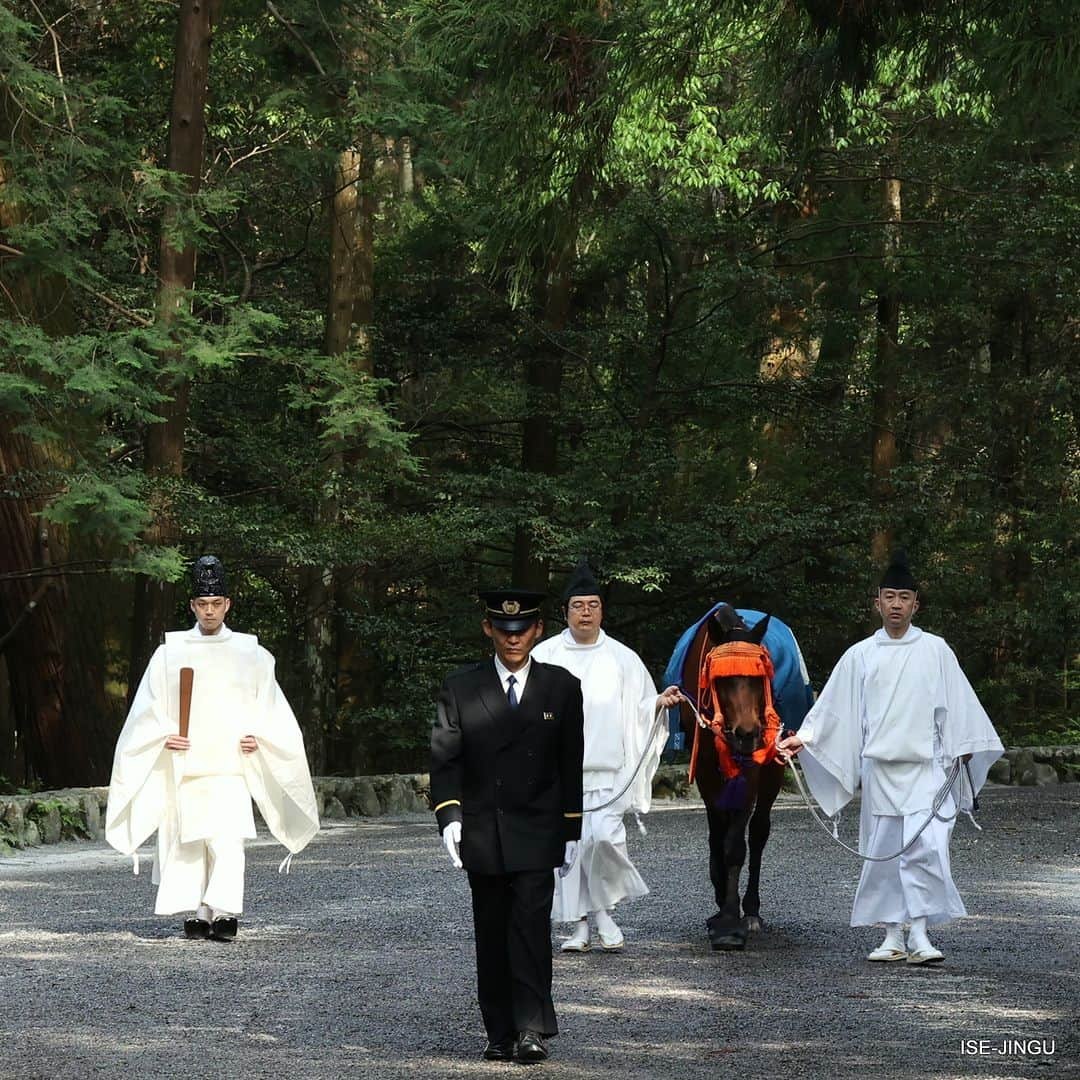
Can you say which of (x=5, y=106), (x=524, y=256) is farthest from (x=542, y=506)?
(x=524, y=256)

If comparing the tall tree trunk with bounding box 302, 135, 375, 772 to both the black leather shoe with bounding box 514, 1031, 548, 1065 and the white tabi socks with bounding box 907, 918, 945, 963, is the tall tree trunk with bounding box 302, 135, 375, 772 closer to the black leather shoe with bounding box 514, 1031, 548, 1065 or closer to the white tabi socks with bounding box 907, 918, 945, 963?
the white tabi socks with bounding box 907, 918, 945, 963

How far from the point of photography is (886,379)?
25812 mm

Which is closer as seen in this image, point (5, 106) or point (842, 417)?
point (5, 106)

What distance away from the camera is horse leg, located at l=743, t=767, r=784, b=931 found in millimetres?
9398

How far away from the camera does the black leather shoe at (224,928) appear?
30.4ft

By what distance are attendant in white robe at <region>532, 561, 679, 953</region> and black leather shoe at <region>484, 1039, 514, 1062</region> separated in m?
2.54

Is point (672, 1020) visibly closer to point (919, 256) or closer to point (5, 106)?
point (5, 106)

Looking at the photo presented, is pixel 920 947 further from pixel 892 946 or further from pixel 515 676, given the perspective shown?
pixel 515 676

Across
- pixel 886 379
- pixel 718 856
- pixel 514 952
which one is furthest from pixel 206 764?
pixel 886 379

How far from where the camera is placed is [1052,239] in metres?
22.6

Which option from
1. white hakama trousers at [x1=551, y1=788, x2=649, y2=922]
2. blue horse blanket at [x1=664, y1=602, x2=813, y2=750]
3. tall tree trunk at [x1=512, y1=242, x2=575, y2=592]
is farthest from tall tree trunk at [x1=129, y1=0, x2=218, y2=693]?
white hakama trousers at [x1=551, y1=788, x2=649, y2=922]

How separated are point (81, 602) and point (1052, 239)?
12.6m

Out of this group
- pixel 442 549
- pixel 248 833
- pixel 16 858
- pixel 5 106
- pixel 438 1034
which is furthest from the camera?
pixel 442 549

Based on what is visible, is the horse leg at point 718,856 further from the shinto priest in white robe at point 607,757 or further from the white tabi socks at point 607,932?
the white tabi socks at point 607,932
